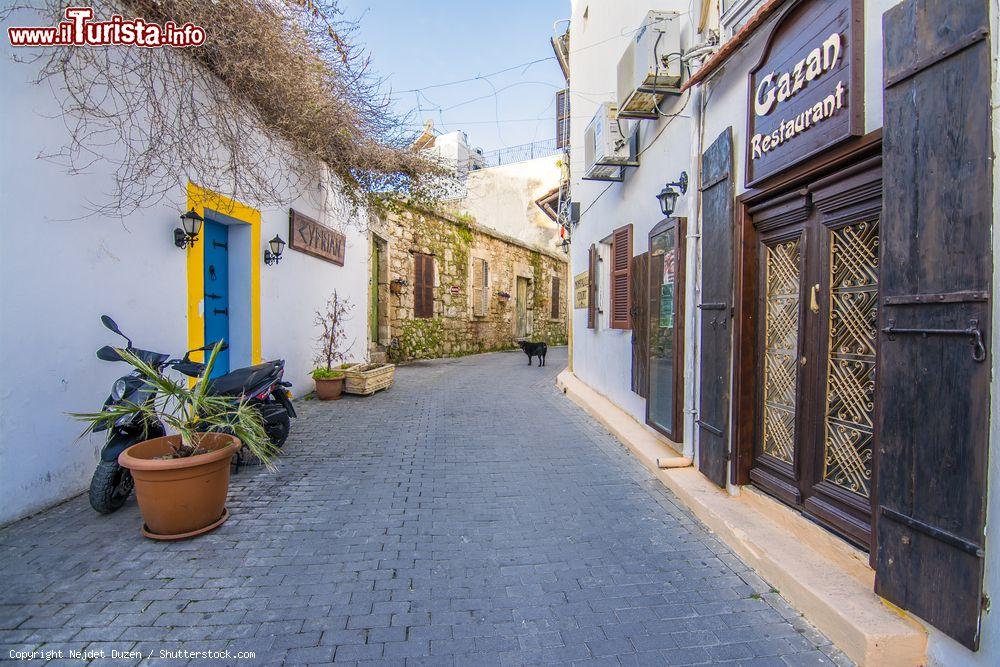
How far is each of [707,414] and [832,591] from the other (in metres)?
1.60

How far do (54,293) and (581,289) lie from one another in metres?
7.17

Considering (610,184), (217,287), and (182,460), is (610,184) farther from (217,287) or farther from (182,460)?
(182,460)

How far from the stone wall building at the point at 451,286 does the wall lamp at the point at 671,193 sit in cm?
627

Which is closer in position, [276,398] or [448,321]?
[276,398]

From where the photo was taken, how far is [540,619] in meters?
2.25

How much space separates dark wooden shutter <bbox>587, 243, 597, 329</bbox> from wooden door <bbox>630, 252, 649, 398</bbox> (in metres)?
1.86

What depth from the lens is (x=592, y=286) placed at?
7824mm

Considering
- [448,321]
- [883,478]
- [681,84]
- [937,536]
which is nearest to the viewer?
[937,536]

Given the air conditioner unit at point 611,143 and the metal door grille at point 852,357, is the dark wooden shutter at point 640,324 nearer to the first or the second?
the air conditioner unit at point 611,143

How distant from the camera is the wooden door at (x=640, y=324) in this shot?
534cm

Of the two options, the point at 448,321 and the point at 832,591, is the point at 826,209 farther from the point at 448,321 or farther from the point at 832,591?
the point at 448,321

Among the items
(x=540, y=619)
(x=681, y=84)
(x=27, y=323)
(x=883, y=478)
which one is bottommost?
(x=540, y=619)

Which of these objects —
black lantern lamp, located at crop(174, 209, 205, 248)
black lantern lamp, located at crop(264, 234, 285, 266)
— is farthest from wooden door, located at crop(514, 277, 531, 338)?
black lantern lamp, located at crop(174, 209, 205, 248)

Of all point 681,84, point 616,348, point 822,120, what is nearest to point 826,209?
point 822,120
